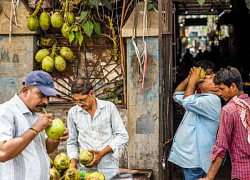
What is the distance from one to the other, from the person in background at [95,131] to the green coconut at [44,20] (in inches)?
95.9

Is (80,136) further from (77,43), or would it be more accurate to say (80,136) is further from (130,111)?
(77,43)

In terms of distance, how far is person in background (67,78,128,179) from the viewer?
521cm

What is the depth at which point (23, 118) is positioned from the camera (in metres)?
3.92

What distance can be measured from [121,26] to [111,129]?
2.52 metres

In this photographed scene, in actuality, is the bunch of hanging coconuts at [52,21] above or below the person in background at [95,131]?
above

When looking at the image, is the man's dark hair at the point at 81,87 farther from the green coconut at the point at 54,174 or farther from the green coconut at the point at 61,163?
the green coconut at the point at 54,174

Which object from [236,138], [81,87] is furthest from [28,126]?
[236,138]

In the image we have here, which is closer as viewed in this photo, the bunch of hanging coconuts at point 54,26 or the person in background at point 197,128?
the person in background at point 197,128

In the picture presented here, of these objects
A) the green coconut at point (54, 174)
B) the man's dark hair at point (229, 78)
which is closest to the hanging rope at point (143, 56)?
the man's dark hair at point (229, 78)

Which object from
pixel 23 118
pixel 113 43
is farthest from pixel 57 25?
pixel 23 118

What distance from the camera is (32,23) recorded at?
7.40 m

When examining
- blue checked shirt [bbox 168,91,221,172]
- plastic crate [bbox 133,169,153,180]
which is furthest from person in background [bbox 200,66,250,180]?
plastic crate [bbox 133,169,153,180]

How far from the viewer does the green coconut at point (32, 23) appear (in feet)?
24.3

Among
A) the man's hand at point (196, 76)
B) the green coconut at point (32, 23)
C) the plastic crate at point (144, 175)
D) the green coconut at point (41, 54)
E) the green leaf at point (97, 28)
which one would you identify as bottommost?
the plastic crate at point (144, 175)
